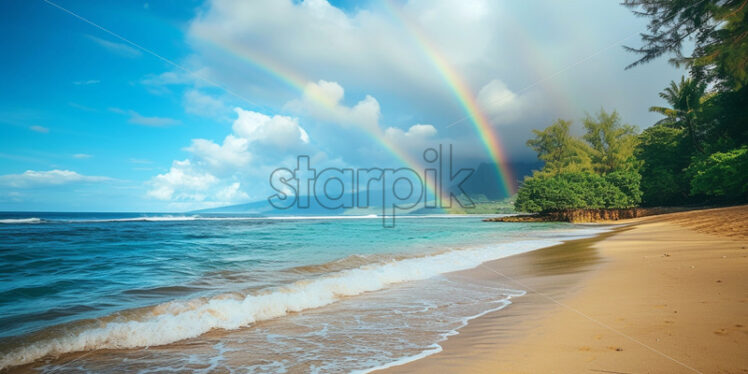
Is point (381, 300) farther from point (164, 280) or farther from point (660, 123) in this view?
point (660, 123)

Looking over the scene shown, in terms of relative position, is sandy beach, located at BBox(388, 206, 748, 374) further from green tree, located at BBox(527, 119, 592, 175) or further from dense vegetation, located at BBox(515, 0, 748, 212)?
green tree, located at BBox(527, 119, 592, 175)

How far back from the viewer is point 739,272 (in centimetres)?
514

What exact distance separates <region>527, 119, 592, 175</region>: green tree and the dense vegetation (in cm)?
15

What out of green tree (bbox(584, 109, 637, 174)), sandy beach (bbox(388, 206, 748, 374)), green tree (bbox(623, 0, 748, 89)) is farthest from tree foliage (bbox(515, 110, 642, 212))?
sandy beach (bbox(388, 206, 748, 374))

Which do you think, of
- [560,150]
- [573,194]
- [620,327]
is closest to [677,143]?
[573,194]

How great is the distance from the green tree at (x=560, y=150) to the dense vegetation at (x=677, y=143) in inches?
6.0

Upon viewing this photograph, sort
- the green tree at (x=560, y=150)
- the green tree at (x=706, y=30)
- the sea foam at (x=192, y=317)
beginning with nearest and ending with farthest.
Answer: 1. the sea foam at (x=192, y=317)
2. the green tree at (x=706, y=30)
3. the green tree at (x=560, y=150)

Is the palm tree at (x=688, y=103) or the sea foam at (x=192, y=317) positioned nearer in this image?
the sea foam at (x=192, y=317)

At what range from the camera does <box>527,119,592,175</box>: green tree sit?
176 feet

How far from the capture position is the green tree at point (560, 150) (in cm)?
5372

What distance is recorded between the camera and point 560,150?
58.9 meters

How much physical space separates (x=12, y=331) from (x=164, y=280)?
3.43 meters

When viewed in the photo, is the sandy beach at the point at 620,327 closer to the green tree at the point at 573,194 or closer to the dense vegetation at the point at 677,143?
the dense vegetation at the point at 677,143

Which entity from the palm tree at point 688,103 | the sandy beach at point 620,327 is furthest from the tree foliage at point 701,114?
the sandy beach at point 620,327
